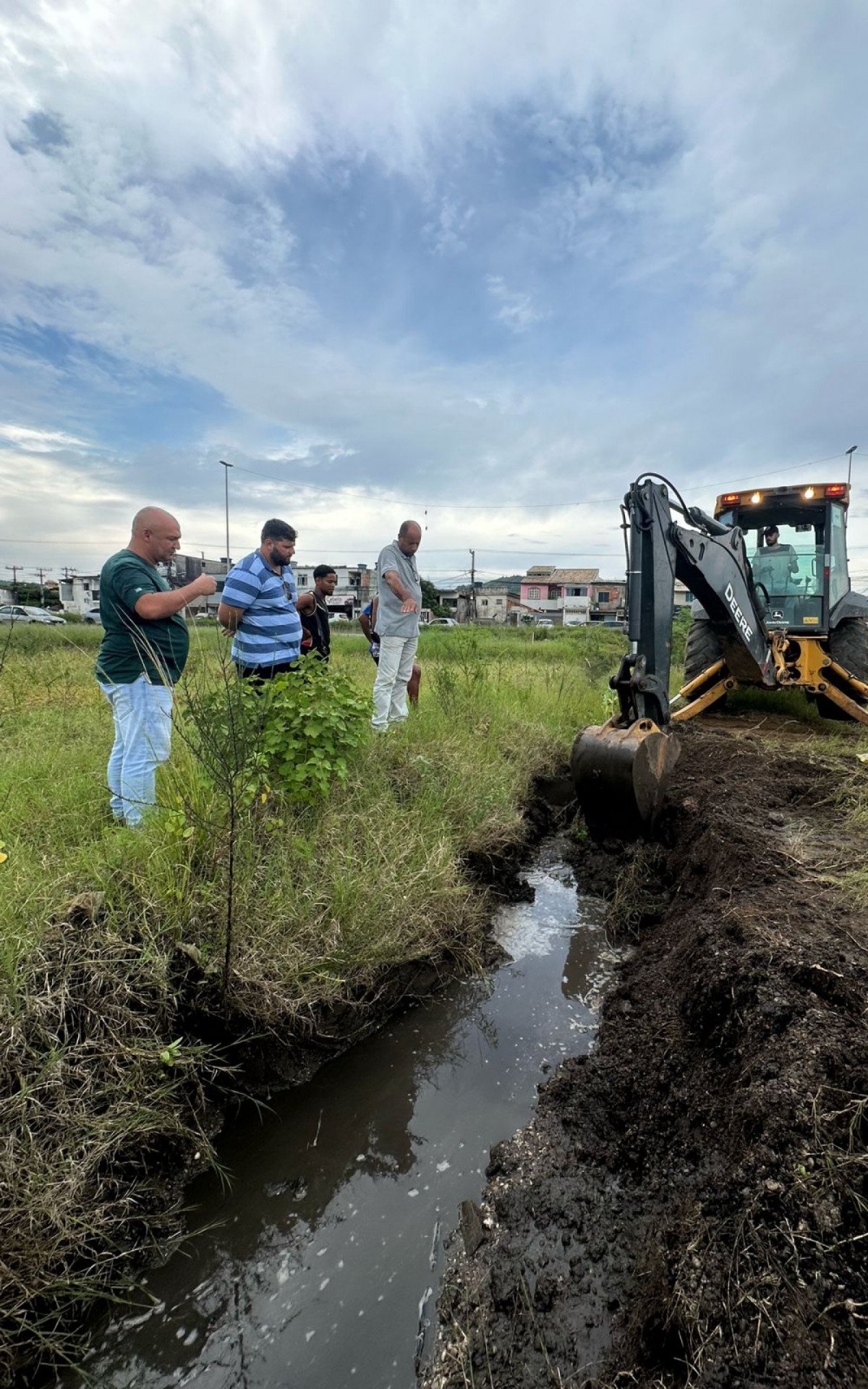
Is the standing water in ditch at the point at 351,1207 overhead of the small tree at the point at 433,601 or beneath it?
beneath

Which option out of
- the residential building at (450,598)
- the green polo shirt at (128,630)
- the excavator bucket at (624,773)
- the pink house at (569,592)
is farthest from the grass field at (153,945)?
the residential building at (450,598)

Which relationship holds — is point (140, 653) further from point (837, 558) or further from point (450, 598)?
point (450, 598)

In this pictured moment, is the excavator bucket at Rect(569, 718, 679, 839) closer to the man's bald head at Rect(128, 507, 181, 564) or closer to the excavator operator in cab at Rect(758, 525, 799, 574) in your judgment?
the man's bald head at Rect(128, 507, 181, 564)

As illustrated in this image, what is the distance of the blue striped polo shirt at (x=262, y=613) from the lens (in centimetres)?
377

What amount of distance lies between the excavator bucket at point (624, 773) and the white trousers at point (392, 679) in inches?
61.7

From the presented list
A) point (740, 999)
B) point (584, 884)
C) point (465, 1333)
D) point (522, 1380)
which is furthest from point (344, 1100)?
point (584, 884)

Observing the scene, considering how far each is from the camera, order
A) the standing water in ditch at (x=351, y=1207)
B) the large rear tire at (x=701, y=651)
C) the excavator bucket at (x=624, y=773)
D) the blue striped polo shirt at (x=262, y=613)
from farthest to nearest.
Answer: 1. the large rear tire at (x=701, y=651)
2. the excavator bucket at (x=624, y=773)
3. the blue striped polo shirt at (x=262, y=613)
4. the standing water in ditch at (x=351, y=1207)

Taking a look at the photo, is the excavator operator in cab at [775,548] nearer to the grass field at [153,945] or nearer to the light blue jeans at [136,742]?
the grass field at [153,945]

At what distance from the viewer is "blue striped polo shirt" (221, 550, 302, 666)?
377cm

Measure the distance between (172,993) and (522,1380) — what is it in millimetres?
1498

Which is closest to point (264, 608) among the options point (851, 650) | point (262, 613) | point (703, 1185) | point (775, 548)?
point (262, 613)

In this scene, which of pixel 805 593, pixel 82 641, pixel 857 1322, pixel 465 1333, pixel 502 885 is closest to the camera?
pixel 857 1322

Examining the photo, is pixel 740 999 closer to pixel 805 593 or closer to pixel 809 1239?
pixel 809 1239

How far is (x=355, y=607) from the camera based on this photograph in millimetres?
48438
